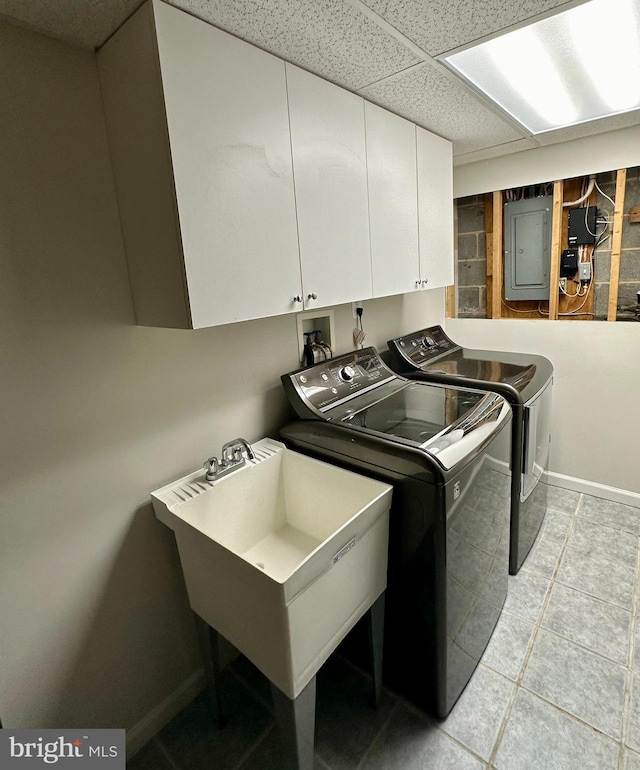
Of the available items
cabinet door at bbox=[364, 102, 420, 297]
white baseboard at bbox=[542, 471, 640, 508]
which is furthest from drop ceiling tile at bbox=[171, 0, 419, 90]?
white baseboard at bbox=[542, 471, 640, 508]

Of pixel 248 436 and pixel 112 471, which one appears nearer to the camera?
pixel 112 471

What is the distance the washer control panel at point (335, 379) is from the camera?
1741mm

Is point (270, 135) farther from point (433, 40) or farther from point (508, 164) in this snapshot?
point (508, 164)

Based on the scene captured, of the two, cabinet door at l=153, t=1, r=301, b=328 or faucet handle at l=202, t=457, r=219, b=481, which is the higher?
cabinet door at l=153, t=1, r=301, b=328

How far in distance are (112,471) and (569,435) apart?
8.82 feet

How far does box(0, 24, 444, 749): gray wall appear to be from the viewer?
109 centimetres

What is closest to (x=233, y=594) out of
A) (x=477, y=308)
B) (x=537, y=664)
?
(x=537, y=664)

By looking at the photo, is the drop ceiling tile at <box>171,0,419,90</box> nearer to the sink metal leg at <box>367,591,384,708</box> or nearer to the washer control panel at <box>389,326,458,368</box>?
the washer control panel at <box>389,326,458,368</box>

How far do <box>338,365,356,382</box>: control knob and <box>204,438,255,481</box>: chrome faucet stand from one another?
59 centimetres

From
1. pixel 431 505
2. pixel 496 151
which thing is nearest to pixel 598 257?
pixel 496 151

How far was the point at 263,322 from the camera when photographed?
1705 mm

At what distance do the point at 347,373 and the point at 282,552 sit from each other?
833 mm

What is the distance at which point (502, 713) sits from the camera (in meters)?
1.49

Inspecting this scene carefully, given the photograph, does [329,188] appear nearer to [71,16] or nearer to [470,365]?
[71,16]
